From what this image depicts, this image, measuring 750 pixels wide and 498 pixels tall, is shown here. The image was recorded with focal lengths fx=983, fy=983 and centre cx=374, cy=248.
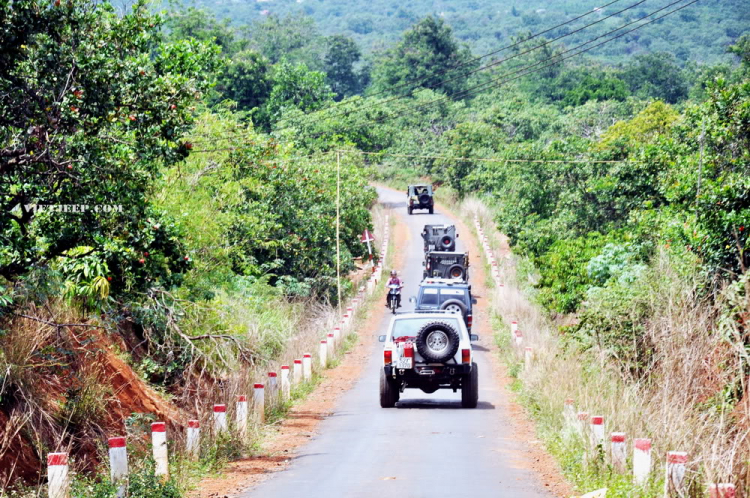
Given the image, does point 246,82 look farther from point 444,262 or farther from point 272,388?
point 272,388

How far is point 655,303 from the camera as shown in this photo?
658 inches

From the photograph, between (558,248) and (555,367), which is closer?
(555,367)

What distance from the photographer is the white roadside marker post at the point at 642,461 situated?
9640mm

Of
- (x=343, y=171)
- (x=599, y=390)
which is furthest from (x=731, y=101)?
(x=343, y=171)

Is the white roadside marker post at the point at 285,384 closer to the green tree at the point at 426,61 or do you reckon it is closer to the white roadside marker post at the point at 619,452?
the white roadside marker post at the point at 619,452

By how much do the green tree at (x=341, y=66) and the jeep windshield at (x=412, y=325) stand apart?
106467 mm

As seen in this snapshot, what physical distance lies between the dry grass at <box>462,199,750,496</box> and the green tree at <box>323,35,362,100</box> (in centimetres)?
10753

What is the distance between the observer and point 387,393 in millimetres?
18891

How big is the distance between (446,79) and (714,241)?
85463mm

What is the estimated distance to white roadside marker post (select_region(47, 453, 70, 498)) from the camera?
9.36 m

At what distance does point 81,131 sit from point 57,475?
5.44 meters

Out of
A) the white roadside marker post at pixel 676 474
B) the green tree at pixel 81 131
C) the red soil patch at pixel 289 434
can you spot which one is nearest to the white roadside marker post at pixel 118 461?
the red soil patch at pixel 289 434

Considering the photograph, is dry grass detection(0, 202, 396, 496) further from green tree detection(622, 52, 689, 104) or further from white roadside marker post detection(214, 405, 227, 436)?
green tree detection(622, 52, 689, 104)

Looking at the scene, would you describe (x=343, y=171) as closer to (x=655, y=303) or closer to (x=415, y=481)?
(x=655, y=303)
